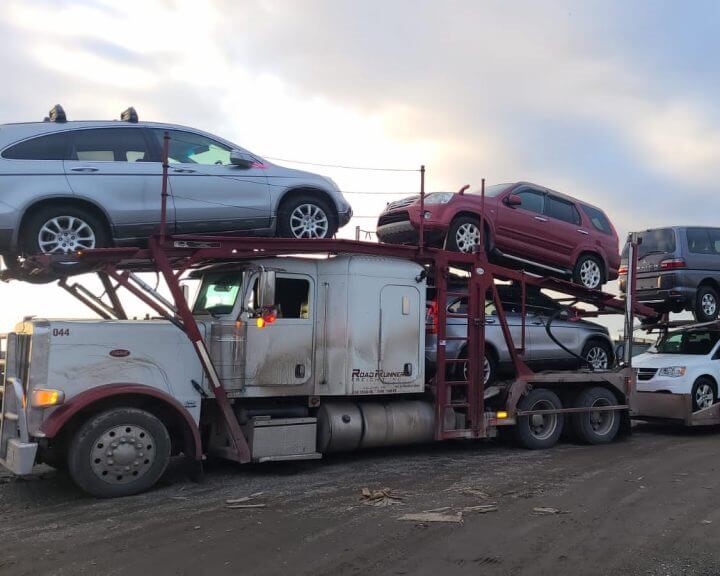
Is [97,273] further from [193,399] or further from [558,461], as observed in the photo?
[558,461]

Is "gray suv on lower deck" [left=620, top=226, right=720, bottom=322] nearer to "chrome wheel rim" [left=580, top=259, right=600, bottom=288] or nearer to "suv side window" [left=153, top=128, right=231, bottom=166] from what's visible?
"chrome wheel rim" [left=580, top=259, right=600, bottom=288]

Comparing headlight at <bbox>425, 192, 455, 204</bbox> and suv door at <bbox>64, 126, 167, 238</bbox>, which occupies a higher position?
headlight at <bbox>425, 192, 455, 204</bbox>

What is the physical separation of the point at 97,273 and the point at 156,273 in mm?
617

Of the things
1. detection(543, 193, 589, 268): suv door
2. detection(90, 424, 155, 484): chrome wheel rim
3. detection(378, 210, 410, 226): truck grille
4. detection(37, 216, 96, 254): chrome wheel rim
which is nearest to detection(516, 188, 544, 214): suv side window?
detection(543, 193, 589, 268): suv door

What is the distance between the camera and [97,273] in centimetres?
750

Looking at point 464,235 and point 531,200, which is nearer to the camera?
point 464,235

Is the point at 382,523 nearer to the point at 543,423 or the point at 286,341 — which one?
the point at 286,341

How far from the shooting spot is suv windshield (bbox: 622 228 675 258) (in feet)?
40.3

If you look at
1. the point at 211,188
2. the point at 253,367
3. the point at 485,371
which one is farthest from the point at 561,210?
the point at 253,367

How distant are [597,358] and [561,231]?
6.81 ft

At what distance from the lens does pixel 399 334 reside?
28.0 ft

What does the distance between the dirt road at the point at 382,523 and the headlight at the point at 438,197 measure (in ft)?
11.3

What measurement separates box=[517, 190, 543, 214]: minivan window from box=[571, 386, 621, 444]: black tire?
9.13 ft

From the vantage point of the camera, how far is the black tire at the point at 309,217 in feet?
27.2
